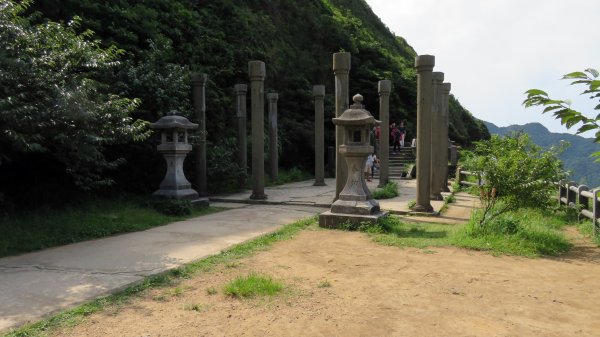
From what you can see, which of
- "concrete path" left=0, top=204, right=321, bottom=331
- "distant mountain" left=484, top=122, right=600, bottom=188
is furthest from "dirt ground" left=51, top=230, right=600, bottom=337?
"distant mountain" left=484, top=122, right=600, bottom=188

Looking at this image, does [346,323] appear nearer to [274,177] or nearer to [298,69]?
[274,177]

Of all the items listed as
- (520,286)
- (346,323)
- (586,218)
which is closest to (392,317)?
(346,323)

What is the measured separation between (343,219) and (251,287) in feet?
12.2

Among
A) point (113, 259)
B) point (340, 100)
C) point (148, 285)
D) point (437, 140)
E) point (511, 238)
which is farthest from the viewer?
point (437, 140)

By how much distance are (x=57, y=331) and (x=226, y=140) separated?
11.2 metres

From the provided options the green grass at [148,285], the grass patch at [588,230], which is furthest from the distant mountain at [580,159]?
the green grass at [148,285]

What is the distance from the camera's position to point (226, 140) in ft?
47.2

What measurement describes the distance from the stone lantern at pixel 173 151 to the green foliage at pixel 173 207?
1.09 feet

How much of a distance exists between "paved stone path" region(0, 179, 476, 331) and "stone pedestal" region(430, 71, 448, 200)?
1.79m

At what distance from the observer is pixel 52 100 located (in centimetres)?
661

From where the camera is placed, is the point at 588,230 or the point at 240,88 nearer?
the point at 588,230

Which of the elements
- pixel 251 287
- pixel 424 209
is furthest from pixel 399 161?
pixel 251 287

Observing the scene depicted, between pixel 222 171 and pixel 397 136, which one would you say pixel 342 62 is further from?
pixel 397 136

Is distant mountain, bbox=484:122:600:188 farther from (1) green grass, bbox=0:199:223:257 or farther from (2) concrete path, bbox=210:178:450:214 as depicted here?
(1) green grass, bbox=0:199:223:257
